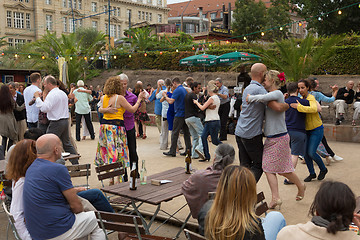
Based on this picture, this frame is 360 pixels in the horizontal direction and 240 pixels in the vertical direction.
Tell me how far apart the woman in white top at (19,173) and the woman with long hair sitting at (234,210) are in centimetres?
193

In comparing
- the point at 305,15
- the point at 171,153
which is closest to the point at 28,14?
the point at 305,15

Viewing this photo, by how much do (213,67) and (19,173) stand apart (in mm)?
19103

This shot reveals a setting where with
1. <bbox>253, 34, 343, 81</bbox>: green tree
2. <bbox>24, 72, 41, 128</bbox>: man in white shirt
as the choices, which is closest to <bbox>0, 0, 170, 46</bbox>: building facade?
<bbox>253, 34, 343, 81</bbox>: green tree

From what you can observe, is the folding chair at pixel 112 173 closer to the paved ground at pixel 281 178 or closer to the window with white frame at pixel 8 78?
the paved ground at pixel 281 178

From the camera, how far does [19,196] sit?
3.82 meters

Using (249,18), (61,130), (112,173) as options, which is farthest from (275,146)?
(249,18)

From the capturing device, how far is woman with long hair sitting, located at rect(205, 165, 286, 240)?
8.88ft

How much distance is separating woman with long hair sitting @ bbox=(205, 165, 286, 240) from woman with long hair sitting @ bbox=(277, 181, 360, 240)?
1.39ft

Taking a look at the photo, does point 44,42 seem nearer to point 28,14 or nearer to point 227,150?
point 227,150

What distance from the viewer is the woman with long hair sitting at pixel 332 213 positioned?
232 cm

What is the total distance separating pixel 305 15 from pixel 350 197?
25.6 meters

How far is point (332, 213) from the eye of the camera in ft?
7.70

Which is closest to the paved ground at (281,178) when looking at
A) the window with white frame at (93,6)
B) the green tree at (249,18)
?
the green tree at (249,18)

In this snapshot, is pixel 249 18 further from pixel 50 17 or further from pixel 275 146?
pixel 50 17
